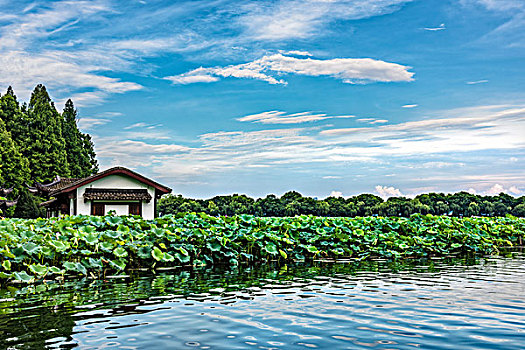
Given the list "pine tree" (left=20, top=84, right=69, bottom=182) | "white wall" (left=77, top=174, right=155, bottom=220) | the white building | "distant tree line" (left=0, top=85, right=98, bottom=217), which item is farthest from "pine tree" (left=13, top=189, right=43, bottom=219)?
"white wall" (left=77, top=174, right=155, bottom=220)

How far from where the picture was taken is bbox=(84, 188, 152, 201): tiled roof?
1088 inches

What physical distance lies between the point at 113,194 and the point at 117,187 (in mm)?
890

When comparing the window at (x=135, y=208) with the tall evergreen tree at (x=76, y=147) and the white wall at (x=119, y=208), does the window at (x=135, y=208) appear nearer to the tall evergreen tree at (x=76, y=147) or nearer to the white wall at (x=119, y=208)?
the white wall at (x=119, y=208)

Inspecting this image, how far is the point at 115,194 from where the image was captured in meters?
28.0

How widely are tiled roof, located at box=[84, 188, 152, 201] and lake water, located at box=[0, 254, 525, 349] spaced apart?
63.6 ft

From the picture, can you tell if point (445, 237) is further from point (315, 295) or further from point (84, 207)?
point (84, 207)

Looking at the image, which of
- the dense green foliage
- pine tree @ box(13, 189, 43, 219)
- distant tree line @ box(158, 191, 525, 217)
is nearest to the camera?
the dense green foliage

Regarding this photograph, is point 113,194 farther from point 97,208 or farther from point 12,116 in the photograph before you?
point 12,116

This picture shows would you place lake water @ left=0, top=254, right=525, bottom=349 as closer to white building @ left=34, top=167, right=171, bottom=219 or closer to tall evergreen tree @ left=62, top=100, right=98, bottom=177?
white building @ left=34, top=167, right=171, bottom=219

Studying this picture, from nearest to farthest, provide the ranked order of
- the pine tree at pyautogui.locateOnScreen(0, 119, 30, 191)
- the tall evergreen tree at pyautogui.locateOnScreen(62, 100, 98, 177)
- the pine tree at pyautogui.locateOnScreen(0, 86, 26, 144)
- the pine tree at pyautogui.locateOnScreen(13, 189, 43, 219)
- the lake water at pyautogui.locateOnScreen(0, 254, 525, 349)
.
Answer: the lake water at pyautogui.locateOnScreen(0, 254, 525, 349)
the pine tree at pyautogui.locateOnScreen(0, 119, 30, 191)
the pine tree at pyautogui.locateOnScreen(13, 189, 43, 219)
the pine tree at pyautogui.locateOnScreen(0, 86, 26, 144)
the tall evergreen tree at pyautogui.locateOnScreen(62, 100, 98, 177)

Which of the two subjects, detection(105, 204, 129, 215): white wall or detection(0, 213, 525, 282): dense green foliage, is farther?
detection(105, 204, 129, 215): white wall

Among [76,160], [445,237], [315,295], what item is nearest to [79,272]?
[315,295]

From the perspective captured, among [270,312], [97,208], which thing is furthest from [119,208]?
[270,312]

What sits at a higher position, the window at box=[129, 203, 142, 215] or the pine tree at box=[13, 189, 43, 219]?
the pine tree at box=[13, 189, 43, 219]
